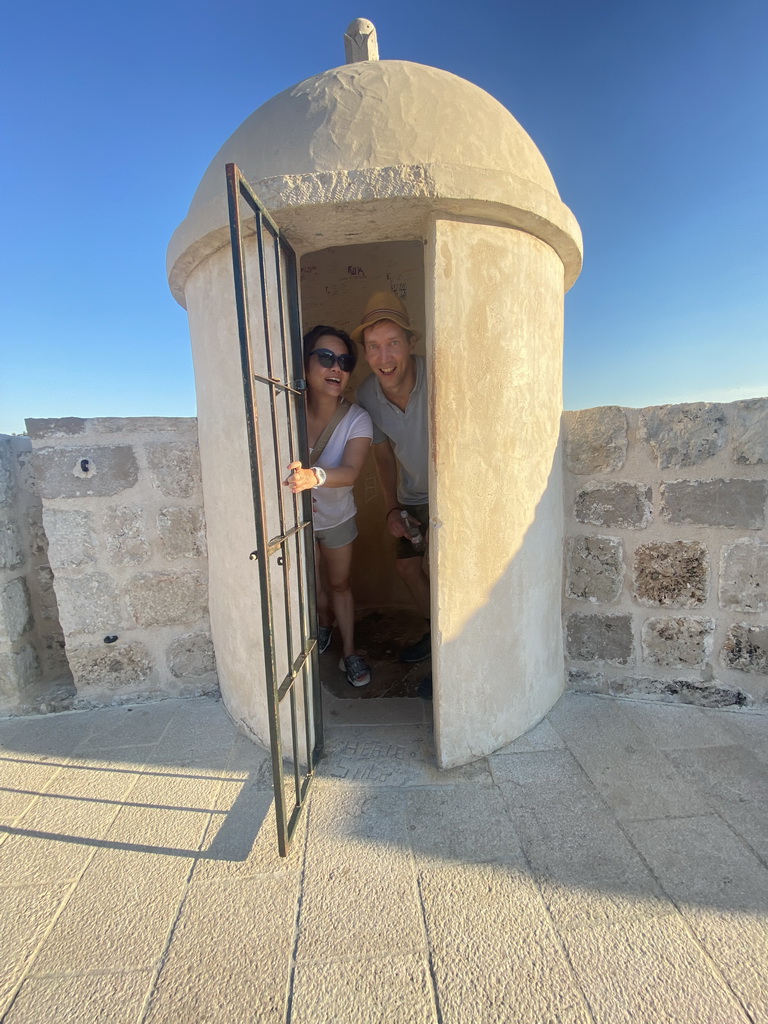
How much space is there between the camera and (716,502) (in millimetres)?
2639

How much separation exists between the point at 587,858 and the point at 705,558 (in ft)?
5.40

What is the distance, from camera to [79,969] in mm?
1468

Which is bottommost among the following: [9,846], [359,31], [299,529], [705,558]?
[9,846]

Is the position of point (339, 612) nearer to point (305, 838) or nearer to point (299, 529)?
point (299, 529)

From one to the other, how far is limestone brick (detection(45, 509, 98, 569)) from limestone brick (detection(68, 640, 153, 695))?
1.68 ft

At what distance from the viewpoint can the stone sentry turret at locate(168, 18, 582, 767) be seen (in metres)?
1.96

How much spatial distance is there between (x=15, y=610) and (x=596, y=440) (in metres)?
3.33

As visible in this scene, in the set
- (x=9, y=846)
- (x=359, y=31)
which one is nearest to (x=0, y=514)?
(x=9, y=846)

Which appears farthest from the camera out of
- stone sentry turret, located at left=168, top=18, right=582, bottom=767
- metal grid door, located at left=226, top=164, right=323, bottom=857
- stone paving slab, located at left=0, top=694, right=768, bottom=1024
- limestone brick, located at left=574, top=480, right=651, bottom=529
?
limestone brick, located at left=574, top=480, right=651, bottom=529

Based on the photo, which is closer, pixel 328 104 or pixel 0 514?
pixel 328 104

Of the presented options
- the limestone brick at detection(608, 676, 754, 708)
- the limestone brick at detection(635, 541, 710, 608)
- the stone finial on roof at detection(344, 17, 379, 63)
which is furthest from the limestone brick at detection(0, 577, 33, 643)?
the limestone brick at detection(635, 541, 710, 608)

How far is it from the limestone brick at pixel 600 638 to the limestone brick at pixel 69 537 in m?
2.73

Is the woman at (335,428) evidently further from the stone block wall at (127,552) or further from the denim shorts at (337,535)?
the stone block wall at (127,552)

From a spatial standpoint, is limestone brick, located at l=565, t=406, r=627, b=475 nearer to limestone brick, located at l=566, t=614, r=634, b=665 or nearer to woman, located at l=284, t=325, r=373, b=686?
limestone brick, located at l=566, t=614, r=634, b=665
